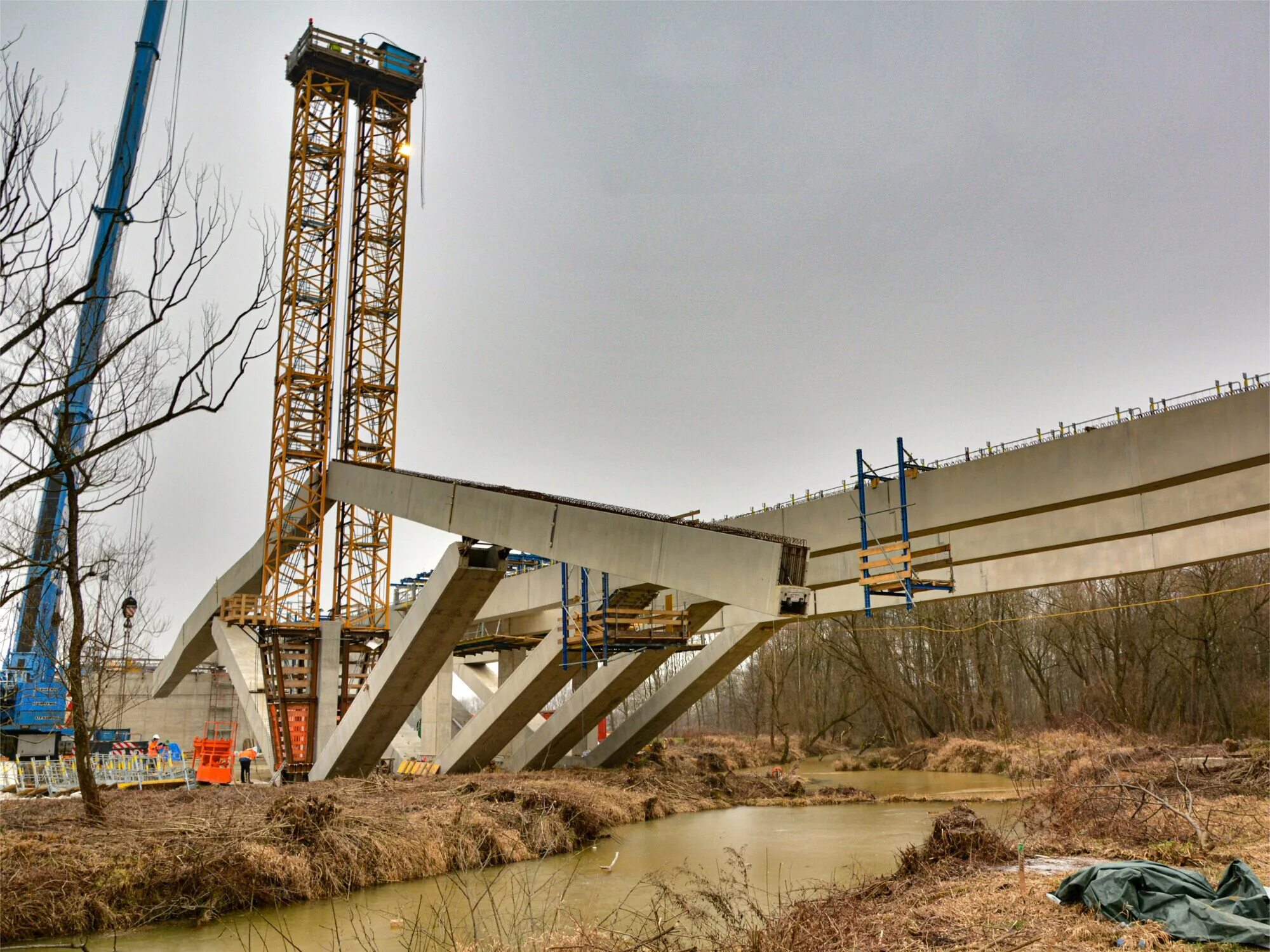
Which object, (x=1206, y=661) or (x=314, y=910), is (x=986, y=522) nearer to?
(x=314, y=910)

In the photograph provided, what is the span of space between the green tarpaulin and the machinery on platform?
23847 mm

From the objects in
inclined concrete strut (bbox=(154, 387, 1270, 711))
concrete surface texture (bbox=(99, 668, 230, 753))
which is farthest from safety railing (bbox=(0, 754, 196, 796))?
concrete surface texture (bbox=(99, 668, 230, 753))

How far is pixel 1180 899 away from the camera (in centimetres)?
783

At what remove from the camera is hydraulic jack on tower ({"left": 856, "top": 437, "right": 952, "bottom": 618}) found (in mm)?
18953

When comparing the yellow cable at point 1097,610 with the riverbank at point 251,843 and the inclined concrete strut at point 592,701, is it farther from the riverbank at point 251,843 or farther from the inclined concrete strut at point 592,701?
the riverbank at point 251,843

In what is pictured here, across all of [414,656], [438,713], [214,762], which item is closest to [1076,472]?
[414,656]

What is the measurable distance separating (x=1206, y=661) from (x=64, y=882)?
38.0 m

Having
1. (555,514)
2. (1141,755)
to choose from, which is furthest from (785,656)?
(555,514)

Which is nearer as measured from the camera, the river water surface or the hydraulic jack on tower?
the river water surface

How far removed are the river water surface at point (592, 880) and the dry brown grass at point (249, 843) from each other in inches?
12.5

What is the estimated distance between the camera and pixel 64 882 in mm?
11219

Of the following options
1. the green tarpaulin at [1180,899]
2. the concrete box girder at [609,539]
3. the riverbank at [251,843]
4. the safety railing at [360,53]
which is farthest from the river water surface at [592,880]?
the safety railing at [360,53]

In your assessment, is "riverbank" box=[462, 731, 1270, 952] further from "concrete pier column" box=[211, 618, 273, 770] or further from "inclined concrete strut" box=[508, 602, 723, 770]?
"concrete pier column" box=[211, 618, 273, 770]

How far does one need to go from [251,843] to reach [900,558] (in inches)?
487
